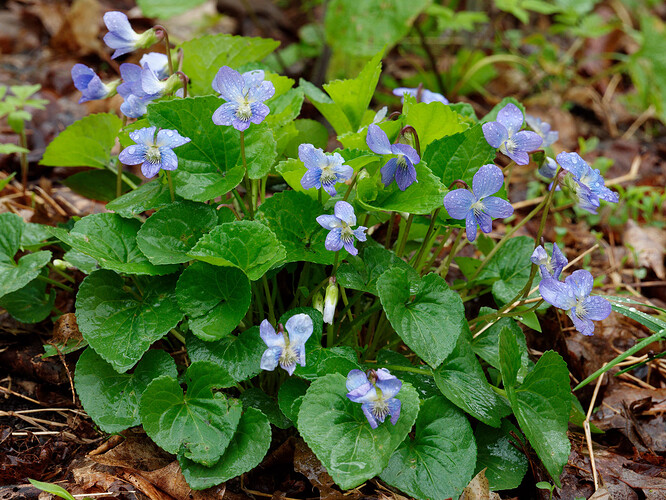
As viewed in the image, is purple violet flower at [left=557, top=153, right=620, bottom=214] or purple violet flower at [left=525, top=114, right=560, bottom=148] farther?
purple violet flower at [left=525, top=114, right=560, bottom=148]

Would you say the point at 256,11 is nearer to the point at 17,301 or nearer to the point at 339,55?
the point at 339,55

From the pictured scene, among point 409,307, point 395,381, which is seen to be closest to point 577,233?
point 409,307

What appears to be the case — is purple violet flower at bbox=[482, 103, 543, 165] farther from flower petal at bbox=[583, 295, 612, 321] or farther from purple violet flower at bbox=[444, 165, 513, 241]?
flower petal at bbox=[583, 295, 612, 321]

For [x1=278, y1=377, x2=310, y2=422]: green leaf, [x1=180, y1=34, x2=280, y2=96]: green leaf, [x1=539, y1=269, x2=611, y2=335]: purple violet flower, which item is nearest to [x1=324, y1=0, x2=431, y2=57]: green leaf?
[x1=180, y1=34, x2=280, y2=96]: green leaf

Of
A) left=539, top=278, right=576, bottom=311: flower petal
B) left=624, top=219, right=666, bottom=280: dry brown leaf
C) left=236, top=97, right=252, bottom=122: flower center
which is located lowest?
left=624, top=219, right=666, bottom=280: dry brown leaf

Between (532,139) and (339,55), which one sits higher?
(532,139)

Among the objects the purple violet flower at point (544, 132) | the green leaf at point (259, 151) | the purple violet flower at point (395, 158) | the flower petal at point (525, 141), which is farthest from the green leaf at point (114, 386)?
the purple violet flower at point (544, 132)

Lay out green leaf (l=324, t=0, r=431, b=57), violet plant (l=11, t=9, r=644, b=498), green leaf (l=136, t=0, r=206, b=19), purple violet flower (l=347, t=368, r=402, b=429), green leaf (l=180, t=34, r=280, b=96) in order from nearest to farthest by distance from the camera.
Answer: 1. purple violet flower (l=347, t=368, r=402, b=429)
2. violet plant (l=11, t=9, r=644, b=498)
3. green leaf (l=180, t=34, r=280, b=96)
4. green leaf (l=324, t=0, r=431, b=57)
5. green leaf (l=136, t=0, r=206, b=19)
